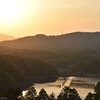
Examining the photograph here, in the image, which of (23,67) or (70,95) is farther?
(23,67)

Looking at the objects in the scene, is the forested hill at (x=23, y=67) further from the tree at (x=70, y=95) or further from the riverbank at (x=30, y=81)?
the tree at (x=70, y=95)

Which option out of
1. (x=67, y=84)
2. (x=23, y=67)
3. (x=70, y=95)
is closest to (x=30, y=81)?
(x=67, y=84)

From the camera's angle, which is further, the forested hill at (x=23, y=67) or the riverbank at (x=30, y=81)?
the forested hill at (x=23, y=67)

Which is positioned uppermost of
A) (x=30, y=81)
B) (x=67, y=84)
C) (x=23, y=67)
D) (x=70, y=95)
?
(x=23, y=67)

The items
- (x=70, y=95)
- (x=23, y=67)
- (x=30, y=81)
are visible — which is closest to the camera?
(x=70, y=95)

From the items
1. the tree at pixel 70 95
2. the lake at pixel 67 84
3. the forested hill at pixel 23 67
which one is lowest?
the tree at pixel 70 95

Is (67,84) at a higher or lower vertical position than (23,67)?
lower

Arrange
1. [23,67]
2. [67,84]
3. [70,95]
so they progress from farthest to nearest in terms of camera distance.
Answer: [23,67], [67,84], [70,95]

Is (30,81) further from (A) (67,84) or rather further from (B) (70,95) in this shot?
(B) (70,95)

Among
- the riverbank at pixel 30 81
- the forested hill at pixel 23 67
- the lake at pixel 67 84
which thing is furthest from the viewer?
the forested hill at pixel 23 67

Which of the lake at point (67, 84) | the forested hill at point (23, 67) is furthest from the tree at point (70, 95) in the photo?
the forested hill at point (23, 67)

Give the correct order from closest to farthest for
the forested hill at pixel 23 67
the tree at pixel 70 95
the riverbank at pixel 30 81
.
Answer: the tree at pixel 70 95
the riverbank at pixel 30 81
the forested hill at pixel 23 67

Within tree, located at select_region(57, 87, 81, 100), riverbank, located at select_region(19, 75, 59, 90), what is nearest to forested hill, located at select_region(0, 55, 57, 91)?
riverbank, located at select_region(19, 75, 59, 90)
